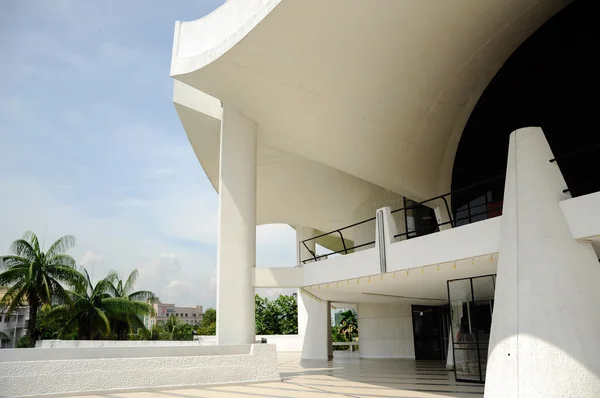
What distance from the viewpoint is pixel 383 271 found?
37.3 feet

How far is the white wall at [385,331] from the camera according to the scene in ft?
72.2

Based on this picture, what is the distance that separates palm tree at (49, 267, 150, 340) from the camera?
27.8 metres

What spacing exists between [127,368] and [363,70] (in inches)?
359

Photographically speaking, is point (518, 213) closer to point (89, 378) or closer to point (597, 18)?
point (597, 18)

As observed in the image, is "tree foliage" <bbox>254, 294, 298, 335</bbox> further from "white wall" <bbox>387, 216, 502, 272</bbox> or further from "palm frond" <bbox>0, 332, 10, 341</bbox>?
"white wall" <bbox>387, 216, 502, 272</bbox>

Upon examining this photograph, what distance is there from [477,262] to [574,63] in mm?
6270

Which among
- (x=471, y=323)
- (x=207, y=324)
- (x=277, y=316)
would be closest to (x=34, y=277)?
(x=471, y=323)

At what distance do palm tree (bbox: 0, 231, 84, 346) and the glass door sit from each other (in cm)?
1863

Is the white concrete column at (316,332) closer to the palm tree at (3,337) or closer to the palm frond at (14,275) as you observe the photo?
the palm frond at (14,275)

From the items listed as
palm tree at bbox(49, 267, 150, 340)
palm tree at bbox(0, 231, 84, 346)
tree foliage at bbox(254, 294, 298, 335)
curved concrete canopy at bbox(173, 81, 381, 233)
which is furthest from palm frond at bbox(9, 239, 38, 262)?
tree foliage at bbox(254, 294, 298, 335)

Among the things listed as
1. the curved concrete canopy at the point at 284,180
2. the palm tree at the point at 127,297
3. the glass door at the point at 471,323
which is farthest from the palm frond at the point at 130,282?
the glass door at the point at 471,323

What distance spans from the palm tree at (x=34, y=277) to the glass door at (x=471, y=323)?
18625 mm

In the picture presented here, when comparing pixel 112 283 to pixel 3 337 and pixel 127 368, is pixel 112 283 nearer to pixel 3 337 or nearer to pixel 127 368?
pixel 3 337

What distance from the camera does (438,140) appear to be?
641 inches
